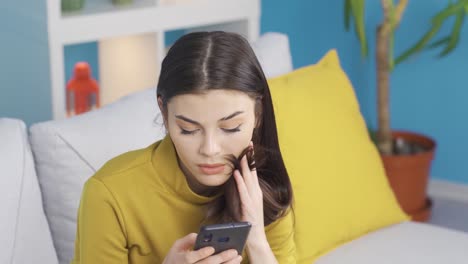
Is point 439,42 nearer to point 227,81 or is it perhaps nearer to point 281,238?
point 281,238

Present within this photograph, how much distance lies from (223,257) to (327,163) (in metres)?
0.77

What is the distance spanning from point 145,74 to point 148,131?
92 cm

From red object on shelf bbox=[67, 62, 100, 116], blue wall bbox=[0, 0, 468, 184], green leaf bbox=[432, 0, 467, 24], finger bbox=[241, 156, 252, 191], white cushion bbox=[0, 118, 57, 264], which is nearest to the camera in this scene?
finger bbox=[241, 156, 252, 191]

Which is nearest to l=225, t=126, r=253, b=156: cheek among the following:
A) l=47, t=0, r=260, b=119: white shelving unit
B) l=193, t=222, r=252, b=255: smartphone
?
l=193, t=222, r=252, b=255: smartphone

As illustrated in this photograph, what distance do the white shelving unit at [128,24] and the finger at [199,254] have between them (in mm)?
1108

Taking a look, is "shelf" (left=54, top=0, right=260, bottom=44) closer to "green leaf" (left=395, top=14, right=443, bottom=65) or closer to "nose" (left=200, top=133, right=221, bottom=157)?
"green leaf" (left=395, top=14, right=443, bottom=65)

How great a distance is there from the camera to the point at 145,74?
2.90 meters

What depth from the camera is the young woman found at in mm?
1496

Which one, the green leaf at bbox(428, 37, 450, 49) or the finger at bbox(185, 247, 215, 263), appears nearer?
the finger at bbox(185, 247, 215, 263)

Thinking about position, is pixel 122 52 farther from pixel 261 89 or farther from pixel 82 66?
pixel 261 89

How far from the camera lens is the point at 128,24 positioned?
8.85 ft

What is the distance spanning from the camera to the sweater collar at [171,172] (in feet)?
5.37

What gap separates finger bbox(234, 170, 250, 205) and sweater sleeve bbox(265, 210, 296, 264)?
0.15m

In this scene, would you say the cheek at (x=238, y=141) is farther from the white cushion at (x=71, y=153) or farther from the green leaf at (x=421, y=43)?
the green leaf at (x=421, y=43)
